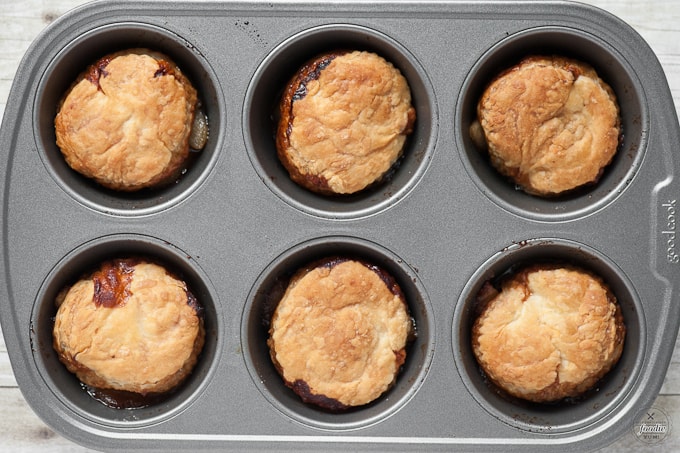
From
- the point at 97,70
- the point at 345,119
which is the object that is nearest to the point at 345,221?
the point at 345,119

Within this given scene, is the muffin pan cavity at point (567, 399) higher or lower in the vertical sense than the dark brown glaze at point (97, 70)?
lower

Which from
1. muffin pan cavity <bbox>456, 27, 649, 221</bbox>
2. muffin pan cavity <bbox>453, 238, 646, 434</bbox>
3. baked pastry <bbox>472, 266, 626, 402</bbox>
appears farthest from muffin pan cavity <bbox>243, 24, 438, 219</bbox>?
baked pastry <bbox>472, 266, 626, 402</bbox>

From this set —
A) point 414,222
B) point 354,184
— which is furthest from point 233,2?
point 414,222

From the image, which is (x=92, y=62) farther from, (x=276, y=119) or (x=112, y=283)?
(x=112, y=283)

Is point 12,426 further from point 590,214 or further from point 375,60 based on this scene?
point 590,214

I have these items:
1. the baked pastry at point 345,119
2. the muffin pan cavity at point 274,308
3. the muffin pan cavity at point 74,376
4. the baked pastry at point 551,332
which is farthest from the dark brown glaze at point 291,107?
the baked pastry at point 551,332

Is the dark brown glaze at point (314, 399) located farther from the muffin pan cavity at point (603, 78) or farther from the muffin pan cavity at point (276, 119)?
the muffin pan cavity at point (603, 78)

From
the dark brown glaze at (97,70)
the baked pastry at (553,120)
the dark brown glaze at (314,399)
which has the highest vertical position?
the baked pastry at (553,120)
